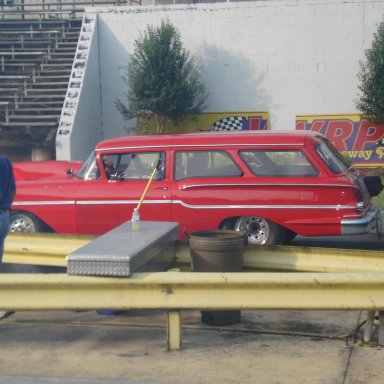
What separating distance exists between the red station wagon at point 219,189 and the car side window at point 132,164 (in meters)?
0.01

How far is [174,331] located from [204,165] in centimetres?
327

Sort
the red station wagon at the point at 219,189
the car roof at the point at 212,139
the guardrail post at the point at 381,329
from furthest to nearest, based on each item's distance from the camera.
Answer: the car roof at the point at 212,139 → the red station wagon at the point at 219,189 → the guardrail post at the point at 381,329

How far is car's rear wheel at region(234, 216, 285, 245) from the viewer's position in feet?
27.2

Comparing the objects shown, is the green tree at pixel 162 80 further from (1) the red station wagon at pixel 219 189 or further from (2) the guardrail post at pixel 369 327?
(2) the guardrail post at pixel 369 327

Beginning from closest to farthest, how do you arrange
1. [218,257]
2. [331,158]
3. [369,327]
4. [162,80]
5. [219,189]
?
[369,327] < [218,257] < [219,189] < [331,158] < [162,80]

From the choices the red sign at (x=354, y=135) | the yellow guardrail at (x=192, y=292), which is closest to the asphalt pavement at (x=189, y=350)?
the yellow guardrail at (x=192, y=292)

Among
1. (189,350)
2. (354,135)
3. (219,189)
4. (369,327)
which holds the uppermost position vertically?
(219,189)

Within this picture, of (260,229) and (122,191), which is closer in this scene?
(260,229)

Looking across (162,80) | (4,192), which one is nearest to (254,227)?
(4,192)

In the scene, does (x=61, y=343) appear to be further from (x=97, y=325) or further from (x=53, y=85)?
(x=53, y=85)

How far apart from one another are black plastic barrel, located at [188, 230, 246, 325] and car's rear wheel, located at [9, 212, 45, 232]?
3.25m

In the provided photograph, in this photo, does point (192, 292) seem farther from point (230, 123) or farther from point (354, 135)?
point (354, 135)

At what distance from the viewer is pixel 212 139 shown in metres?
8.50

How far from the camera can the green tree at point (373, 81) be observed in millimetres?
20375
